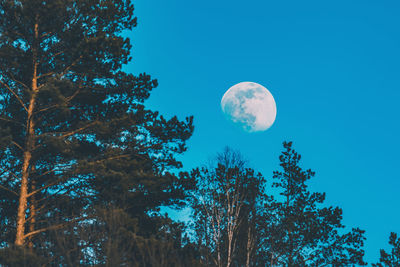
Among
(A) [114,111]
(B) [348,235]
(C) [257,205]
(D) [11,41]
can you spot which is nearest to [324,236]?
(B) [348,235]

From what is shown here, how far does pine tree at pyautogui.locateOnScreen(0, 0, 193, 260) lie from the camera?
14672 mm

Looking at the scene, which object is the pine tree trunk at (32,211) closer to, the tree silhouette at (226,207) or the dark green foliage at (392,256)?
the tree silhouette at (226,207)

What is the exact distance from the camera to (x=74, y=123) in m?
16.6

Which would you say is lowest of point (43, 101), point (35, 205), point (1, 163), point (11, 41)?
point (35, 205)

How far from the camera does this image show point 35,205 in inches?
Result: 612

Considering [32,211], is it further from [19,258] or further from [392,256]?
[392,256]

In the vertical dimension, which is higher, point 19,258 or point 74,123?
point 74,123

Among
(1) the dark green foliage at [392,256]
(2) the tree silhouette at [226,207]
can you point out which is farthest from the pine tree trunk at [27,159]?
(1) the dark green foliage at [392,256]

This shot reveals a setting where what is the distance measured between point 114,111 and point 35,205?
4459mm

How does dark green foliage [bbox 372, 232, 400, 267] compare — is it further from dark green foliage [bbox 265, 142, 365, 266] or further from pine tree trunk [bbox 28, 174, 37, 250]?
pine tree trunk [bbox 28, 174, 37, 250]

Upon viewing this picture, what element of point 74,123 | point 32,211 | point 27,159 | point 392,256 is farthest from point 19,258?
point 392,256

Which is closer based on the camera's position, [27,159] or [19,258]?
[19,258]

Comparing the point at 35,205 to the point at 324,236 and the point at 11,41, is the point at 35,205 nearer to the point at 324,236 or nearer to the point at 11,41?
the point at 11,41

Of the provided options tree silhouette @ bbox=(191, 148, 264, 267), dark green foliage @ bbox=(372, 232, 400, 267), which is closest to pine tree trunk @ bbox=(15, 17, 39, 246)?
tree silhouette @ bbox=(191, 148, 264, 267)
